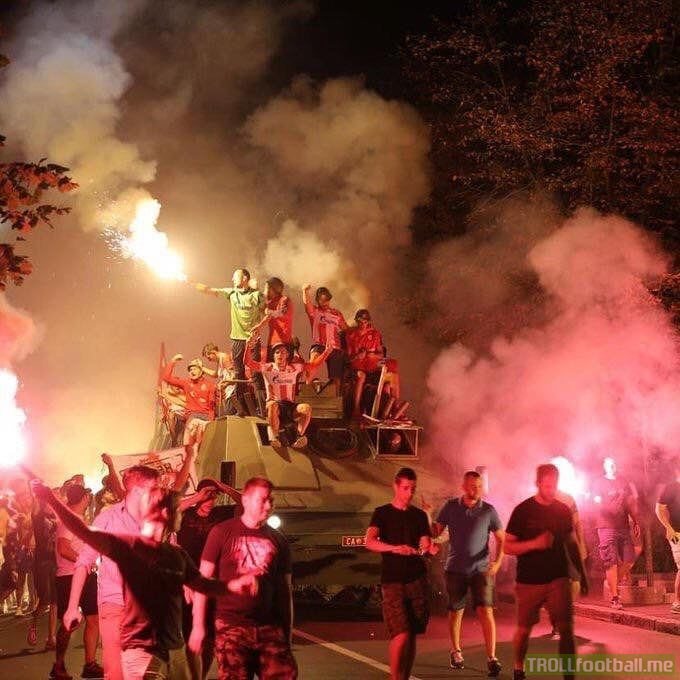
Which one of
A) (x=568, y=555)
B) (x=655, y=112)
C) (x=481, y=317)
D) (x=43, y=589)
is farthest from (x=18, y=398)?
(x=568, y=555)

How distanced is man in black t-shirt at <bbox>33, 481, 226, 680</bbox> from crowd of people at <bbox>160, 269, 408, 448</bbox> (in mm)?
8862

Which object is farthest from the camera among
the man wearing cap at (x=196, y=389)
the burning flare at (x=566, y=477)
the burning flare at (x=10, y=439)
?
the man wearing cap at (x=196, y=389)

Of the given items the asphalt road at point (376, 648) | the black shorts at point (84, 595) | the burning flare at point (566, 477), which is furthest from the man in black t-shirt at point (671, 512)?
the black shorts at point (84, 595)

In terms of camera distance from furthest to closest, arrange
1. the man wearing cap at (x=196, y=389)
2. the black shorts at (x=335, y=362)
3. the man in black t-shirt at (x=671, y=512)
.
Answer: the man wearing cap at (x=196, y=389), the black shorts at (x=335, y=362), the man in black t-shirt at (x=671, y=512)

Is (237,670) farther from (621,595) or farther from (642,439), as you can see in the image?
(642,439)

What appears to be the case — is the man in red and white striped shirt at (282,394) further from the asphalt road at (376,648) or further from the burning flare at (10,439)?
the burning flare at (10,439)

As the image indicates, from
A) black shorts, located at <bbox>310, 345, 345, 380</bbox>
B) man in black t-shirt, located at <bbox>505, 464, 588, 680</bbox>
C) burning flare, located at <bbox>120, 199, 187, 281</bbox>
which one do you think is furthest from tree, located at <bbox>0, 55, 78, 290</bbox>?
burning flare, located at <bbox>120, 199, 187, 281</bbox>

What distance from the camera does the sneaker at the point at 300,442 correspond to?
14102mm

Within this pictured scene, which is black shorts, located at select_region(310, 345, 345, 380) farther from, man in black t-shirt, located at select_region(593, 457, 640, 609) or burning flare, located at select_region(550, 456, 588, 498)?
man in black t-shirt, located at select_region(593, 457, 640, 609)

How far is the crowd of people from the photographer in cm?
1466

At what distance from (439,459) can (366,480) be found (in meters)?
4.74

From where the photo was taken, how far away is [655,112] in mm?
17172

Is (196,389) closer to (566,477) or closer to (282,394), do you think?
(282,394)

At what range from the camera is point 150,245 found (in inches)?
732
